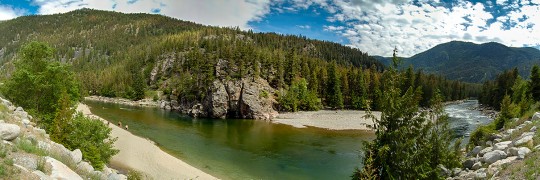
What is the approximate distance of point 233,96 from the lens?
10056 centimetres

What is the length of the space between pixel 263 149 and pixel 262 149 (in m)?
0.16

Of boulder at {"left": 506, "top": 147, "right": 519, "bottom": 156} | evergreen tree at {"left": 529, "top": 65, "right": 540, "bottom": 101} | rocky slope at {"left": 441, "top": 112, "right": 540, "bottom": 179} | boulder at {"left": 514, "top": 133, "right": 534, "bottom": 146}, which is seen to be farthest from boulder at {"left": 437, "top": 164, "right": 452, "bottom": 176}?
evergreen tree at {"left": 529, "top": 65, "right": 540, "bottom": 101}

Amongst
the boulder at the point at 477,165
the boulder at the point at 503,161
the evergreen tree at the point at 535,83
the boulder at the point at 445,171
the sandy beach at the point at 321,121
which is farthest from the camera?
the sandy beach at the point at 321,121

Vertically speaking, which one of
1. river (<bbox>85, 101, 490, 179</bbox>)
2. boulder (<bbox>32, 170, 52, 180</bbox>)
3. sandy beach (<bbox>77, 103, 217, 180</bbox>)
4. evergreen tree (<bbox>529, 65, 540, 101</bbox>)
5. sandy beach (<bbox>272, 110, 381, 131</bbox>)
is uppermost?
evergreen tree (<bbox>529, 65, 540, 101</bbox>)

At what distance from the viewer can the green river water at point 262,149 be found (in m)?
39.7

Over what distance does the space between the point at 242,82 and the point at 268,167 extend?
2570 inches

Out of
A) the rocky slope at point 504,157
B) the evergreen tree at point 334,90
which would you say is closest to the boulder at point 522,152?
the rocky slope at point 504,157

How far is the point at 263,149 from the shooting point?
5122 cm

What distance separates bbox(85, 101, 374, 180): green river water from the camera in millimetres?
39688

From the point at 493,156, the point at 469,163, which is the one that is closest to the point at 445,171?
the point at 469,163

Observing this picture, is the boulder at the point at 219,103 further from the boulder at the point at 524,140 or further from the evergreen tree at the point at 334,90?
the boulder at the point at 524,140

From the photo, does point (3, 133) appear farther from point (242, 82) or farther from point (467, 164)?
point (242, 82)

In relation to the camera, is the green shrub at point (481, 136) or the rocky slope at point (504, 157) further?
the green shrub at point (481, 136)

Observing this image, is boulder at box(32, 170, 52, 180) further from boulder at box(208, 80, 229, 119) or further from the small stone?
boulder at box(208, 80, 229, 119)
